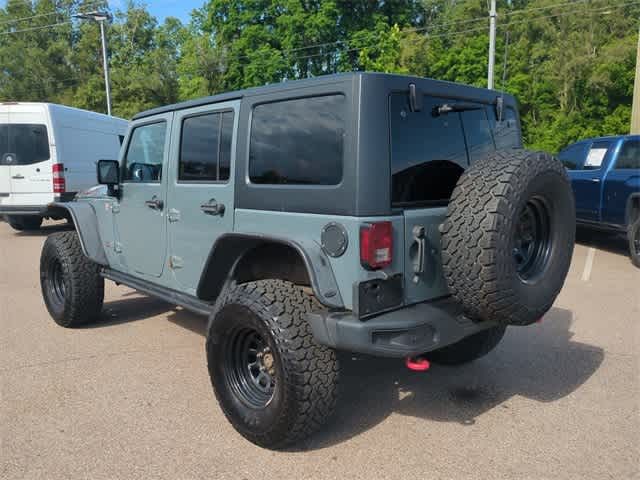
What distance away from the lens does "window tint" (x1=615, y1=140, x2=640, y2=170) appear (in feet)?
26.7

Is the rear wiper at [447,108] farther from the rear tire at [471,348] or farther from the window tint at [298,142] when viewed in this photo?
the rear tire at [471,348]

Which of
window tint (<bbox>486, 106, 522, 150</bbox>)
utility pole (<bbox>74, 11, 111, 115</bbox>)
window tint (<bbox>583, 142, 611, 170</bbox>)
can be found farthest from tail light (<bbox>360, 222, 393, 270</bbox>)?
utility pole (<bbox>74, 11, 111, 115</bbox>)

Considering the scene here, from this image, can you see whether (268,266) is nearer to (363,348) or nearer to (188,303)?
(188,303)

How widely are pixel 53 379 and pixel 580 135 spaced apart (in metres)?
25.4

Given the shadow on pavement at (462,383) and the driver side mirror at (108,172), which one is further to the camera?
the driver side mirror at (108,172)

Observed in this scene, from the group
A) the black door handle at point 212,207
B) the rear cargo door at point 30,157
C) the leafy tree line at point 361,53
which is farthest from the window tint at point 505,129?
the leafy tree line at point 361,53

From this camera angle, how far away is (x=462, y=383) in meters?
3.83

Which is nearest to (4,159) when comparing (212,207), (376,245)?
(212,207)

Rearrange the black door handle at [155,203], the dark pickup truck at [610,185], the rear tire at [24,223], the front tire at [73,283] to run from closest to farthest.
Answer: the black door handle at [155,203]
the front tire at [73,283]
the dark pickup truck at [610,185]
the rear tire at [24,223]

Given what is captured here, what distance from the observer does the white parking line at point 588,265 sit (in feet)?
23.3

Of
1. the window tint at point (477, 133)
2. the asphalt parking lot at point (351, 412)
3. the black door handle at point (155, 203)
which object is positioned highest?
the window tint at point (477, 133)

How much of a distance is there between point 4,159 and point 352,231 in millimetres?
10268

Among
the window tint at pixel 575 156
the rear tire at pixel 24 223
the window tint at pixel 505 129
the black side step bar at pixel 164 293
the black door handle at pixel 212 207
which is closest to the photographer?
the black door handle at pixel 212 207

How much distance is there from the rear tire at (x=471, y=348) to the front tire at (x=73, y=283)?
10.4 ft
